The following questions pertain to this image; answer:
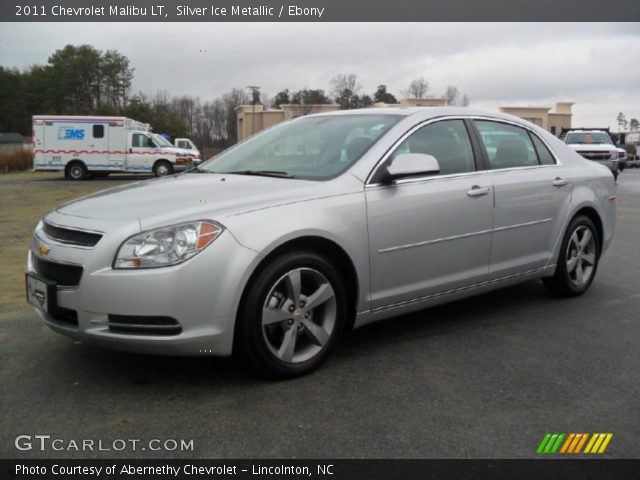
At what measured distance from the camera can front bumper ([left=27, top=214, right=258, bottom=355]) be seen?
306 cm

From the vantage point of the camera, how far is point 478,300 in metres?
5.35

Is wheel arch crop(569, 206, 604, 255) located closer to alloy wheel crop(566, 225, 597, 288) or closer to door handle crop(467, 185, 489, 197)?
alloy wheel crop(566, 225, 597, 288)

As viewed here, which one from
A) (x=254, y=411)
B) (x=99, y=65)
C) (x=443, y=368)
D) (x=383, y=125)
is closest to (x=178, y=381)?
(x=254, y=411)

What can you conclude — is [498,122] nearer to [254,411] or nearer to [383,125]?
[383,125]

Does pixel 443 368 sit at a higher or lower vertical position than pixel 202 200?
lower

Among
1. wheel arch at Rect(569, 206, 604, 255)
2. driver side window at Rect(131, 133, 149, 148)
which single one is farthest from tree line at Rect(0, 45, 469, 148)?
wheel arch at Rect(569, 206, 604, 255)

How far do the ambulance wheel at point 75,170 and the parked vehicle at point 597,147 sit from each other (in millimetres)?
19207

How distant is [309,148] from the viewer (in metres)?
4.25

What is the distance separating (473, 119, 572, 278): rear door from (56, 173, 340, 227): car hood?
5.15ft

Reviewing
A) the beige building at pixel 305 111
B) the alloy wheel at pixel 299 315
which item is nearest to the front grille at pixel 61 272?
the alloy wheel at pixel 299 315

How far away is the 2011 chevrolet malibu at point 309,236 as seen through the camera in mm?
3123

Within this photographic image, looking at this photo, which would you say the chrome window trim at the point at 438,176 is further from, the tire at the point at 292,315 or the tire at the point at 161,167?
the tire at the point at 161,167
